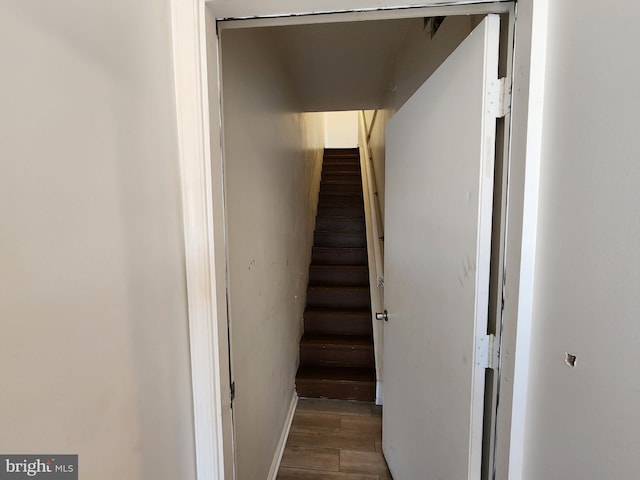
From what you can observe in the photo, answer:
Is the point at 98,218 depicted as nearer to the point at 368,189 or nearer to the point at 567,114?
the point at 567,114

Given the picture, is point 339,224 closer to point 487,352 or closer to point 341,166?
point 341,166

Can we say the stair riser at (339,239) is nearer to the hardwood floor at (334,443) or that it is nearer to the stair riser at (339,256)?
the stair riser at (339,256)

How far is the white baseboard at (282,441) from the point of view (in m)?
1.75

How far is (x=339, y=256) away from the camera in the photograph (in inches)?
136

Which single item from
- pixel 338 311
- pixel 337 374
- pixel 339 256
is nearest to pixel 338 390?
pixel 337 374

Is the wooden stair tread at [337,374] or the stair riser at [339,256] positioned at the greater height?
the stair riser at [339,256]

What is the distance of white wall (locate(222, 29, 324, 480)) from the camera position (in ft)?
3.86

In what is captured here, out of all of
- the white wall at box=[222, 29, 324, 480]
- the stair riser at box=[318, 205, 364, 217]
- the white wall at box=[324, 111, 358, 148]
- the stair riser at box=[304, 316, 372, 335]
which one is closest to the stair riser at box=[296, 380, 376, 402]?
the white wall at box=[222, 29, 324, 480]

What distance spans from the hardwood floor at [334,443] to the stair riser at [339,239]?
67.5 inches

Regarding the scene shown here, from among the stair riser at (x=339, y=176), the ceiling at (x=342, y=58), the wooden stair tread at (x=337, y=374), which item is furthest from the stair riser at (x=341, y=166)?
the wooden stair tread at (x=337, y=374)

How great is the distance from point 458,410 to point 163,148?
1.12 meters

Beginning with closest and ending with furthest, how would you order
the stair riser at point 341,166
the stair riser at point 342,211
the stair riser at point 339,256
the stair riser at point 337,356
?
the stair riser at point 337,356 → the stair riser at point 339,256 → the stair riser at point 342,211 → the stair riser at point 341,166

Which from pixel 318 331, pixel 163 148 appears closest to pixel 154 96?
pixel 163 148

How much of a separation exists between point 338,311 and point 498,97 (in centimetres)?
242
